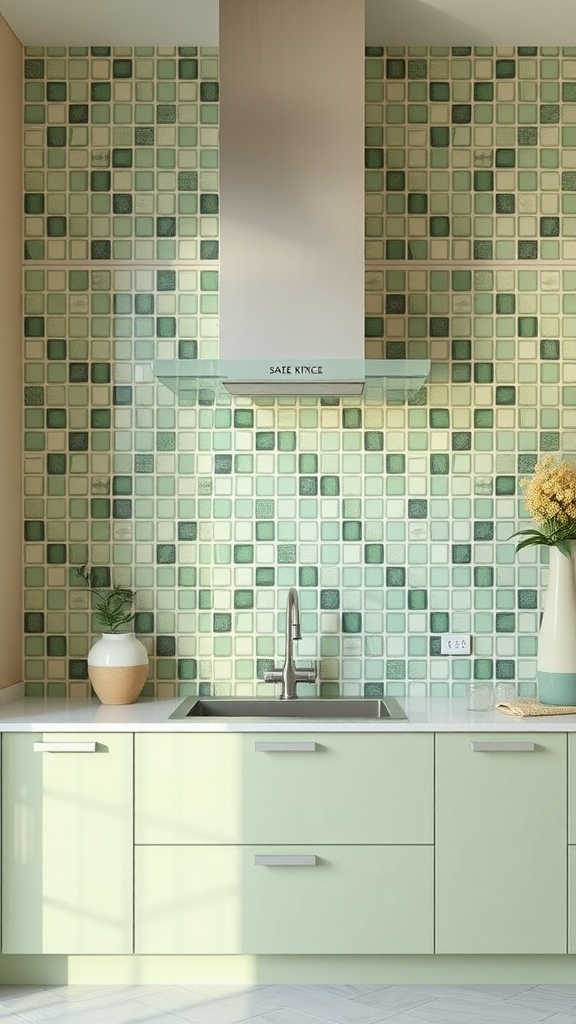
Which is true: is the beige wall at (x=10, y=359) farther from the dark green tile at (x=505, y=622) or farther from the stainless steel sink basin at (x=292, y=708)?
the dark green tile at (x=505, y=622)

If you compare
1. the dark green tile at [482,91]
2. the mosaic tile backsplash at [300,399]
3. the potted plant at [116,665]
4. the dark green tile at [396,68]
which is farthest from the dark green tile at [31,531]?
the dark green tile at [482,91]

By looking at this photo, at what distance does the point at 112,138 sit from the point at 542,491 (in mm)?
1792

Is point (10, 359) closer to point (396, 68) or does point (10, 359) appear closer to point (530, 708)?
point (396, 68)

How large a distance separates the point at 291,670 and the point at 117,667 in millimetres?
533

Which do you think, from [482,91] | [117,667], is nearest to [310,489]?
[117,667]

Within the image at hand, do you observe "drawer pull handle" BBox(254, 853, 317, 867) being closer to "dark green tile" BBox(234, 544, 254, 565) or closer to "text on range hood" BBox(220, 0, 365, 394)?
"dark green tile" BBox(234, 544, 254, 565)

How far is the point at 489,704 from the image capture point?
319cm

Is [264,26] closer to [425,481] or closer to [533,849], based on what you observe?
[425,481]

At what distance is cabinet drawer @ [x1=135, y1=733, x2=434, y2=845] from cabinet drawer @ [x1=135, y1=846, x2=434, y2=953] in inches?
1.7

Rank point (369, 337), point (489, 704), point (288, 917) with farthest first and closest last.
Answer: point (369, 337)
point (489, 704)
point (288, 917)

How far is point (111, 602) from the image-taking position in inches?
137

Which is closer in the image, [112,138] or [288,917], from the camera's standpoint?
[288,917]

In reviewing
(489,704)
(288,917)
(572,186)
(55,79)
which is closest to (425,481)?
(489,704)

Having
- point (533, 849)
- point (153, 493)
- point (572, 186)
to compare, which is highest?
point (572, 186)
